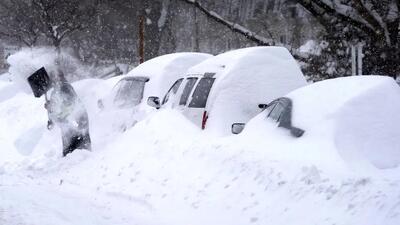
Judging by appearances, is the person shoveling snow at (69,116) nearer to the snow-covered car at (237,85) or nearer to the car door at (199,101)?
the snow-covered car at (237,85)

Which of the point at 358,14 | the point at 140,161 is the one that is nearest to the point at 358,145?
the point at 140,161

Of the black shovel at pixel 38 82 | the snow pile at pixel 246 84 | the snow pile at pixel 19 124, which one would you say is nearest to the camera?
the snow pile at pixel 246 84

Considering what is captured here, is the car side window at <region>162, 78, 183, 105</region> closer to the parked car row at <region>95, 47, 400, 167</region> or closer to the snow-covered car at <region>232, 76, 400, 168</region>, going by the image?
the parked car row at <region>95, 47, 400, 167</region>

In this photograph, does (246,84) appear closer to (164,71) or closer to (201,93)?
(201,93)

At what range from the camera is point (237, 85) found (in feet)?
29.9

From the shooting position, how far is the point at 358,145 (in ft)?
18.9

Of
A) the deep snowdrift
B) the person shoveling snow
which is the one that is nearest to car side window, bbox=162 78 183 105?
the deep snowdrift

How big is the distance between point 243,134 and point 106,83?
921 centimetres

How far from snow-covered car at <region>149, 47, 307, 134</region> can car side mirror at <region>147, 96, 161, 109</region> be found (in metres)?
0.93

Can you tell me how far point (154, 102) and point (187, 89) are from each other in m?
0.90

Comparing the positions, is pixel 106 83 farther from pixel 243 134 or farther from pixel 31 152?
pixel 243 134

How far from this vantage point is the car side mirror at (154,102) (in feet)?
35.9

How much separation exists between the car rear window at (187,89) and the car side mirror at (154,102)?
2.47 feet

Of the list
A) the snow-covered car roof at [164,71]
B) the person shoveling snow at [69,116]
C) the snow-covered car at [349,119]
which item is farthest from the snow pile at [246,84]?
the person shoveling snow at [69,116]
